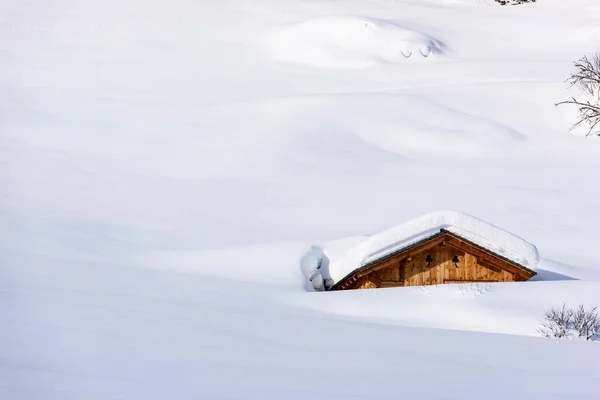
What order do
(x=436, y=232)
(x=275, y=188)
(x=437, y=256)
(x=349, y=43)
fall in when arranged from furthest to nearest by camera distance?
(x=349, y=43) < (x=275, y=188) < (x=437, y=256) < (x=436, y=232)

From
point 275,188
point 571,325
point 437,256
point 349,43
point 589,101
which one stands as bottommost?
point 571,325

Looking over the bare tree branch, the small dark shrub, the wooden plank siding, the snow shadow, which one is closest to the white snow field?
the snow shadow

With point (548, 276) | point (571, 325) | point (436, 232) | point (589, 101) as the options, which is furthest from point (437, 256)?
point (589, 101)

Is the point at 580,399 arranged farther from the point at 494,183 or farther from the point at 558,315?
the point at 494,183

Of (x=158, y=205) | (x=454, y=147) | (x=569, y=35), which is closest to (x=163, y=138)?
(x=158, y=205)

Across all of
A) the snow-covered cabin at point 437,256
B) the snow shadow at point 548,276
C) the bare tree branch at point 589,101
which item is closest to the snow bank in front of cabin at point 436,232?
the snow-covered cabin at point 437,256

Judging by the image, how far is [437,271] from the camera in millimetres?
18688

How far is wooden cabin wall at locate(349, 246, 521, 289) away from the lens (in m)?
18.5

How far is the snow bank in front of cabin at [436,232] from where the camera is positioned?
18.0 meters

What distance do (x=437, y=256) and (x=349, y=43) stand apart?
3353 centimetres

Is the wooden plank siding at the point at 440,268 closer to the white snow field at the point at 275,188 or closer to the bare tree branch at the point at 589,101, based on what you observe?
the white snow field at the point at 275,188

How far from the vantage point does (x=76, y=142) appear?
35.2 metres

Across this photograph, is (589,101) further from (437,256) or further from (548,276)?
(437,256)

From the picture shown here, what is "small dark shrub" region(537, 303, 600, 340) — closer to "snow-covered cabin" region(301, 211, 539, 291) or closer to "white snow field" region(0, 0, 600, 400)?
"white snow field" region(0, 0, 600, 400)
